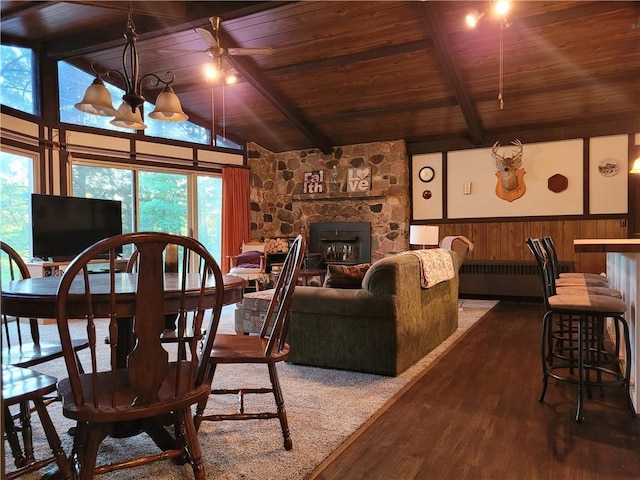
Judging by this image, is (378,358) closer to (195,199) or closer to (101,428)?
(101,428)

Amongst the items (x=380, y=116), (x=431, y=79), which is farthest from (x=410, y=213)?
(x=431, y=79)

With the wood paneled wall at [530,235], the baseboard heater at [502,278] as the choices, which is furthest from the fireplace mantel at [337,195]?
the baseboard heater at [502,278]

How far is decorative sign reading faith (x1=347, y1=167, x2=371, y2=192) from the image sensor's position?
24.9 ft

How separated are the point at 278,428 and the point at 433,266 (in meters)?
1.84

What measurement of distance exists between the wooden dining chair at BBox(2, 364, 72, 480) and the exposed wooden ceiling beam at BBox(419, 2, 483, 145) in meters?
4.33

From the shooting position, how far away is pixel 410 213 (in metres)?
7.52

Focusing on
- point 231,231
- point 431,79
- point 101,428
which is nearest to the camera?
point 101,428

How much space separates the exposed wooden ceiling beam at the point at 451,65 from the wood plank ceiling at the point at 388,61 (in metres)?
0.02

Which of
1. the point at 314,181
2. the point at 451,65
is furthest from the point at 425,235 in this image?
the point at 314,181

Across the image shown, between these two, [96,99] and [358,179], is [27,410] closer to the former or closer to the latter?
[96,99]

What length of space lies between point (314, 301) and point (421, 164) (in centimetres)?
504

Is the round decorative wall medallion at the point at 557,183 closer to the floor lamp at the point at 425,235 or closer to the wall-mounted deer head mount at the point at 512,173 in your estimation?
the wall-mounted deer head mount at the point at 512,173

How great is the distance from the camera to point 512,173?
663 cm

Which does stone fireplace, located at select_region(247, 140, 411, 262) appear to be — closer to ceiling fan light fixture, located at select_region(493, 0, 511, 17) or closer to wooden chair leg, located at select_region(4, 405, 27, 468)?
ceiling fan light fixture, located at select_region(493, 0, 511, 17)
